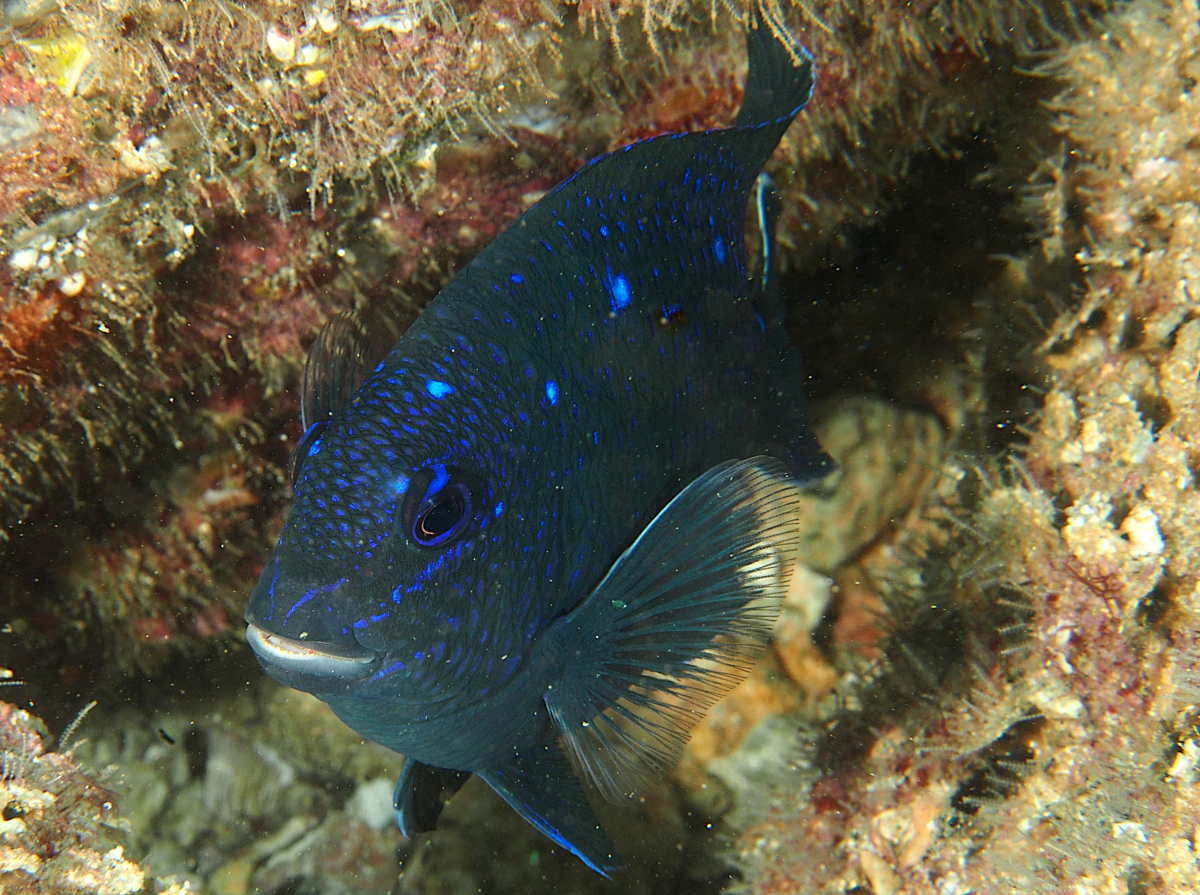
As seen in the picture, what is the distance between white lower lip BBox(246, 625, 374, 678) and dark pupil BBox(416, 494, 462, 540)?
0.33m

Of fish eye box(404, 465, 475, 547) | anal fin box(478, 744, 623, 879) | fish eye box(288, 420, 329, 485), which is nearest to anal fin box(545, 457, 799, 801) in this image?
anal fin box(478, 744, 623, 879)

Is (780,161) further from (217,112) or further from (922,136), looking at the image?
(217,112)

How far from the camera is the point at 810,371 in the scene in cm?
379

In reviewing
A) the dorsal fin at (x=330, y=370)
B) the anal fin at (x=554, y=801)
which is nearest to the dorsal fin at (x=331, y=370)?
the dorsal fin at (x=330, y=370)

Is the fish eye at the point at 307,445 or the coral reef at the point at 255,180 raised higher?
the coral reef at the point at 255,180

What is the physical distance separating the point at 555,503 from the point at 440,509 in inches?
14.2

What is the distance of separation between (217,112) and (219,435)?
137 cm

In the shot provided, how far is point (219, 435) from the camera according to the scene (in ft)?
9.86

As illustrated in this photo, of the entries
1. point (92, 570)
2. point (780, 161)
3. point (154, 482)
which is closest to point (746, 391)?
point (780, 161)

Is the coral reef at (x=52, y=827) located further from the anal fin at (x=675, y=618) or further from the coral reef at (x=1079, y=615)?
the coral reef at (x=1079, y=615)

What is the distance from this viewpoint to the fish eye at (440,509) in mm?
1634

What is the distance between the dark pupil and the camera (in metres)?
1.65

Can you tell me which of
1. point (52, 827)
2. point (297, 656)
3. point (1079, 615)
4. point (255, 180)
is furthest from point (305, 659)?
point (1079, 615)

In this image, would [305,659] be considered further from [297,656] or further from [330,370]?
[330,370]
